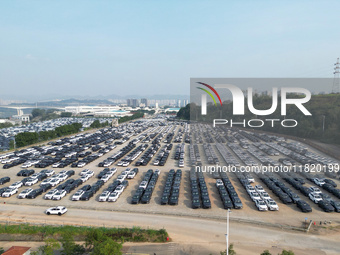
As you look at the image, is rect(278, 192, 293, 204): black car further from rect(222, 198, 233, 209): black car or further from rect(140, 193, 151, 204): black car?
rect(140, 193, 151, 204): black car

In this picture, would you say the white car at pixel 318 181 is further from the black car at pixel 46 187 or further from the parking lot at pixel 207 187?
the black car at pixel 46 187

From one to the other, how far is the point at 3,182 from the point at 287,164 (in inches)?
962

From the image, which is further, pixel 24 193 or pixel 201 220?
pixel 24 193

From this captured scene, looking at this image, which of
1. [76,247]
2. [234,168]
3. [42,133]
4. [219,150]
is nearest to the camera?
[76,247]

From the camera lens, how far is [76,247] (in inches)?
319

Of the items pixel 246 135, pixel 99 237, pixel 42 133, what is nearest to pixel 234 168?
pixel 99 237

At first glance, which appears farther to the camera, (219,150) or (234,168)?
(219,150)

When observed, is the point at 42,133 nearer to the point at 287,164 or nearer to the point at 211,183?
the point at 211,183

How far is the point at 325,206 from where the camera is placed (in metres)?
12.8

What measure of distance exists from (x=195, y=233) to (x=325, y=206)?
8.13 metres

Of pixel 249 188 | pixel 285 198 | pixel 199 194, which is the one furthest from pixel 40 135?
pixel 285 198

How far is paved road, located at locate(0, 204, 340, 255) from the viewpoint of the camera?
30.7ft

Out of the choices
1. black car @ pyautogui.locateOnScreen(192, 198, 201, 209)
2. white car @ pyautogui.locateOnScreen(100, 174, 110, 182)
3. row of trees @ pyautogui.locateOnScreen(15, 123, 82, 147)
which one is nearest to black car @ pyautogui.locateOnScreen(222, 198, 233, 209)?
black car @ pyautogui.locateOnScreen(192, 198, 201, 209)

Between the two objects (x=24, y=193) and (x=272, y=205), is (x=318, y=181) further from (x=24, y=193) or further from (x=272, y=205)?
(x=24, y=193)
